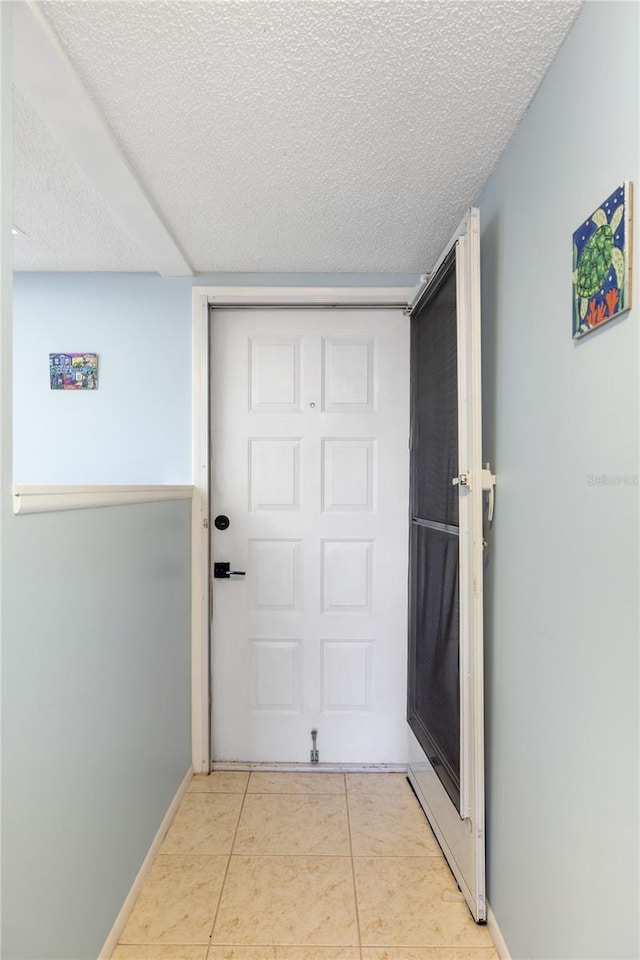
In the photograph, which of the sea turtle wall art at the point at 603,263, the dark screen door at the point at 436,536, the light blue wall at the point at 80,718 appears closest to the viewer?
the sea turtle wall art at the point at 603,263

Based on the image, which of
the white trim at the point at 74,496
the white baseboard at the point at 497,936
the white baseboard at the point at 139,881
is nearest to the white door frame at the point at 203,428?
the white baseboard at the point at 139,881

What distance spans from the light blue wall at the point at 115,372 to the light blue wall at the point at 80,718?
60cm

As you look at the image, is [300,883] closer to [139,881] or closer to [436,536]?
[139,881]

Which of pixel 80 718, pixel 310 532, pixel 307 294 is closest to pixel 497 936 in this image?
pixel 80 718

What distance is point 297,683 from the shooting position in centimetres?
270

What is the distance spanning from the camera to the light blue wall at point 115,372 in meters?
2.65

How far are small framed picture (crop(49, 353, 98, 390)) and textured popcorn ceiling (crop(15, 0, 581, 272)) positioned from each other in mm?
492

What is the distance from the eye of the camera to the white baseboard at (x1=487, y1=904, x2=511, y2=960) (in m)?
1.58

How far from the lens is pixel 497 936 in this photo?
1.64 m

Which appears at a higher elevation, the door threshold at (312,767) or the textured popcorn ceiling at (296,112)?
the textured popcorn ceiling at (296,112)

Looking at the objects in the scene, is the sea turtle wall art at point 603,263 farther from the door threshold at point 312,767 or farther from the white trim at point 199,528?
the door threshold at point 312,767

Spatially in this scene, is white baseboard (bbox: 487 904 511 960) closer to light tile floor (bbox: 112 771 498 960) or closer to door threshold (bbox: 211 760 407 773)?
light tile floor (bbox: 112 771 498 960)

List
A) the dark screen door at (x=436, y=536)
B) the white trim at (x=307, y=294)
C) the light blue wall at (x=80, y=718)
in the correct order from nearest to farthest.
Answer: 1. the light blue wall at (x=80, y=718)
2. the dark screen door at (x=436, y=536)
3. the white trim at (x=307, y=294)

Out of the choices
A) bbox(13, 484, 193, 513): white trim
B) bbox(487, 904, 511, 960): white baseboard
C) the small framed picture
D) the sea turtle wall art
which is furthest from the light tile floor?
the small framed picture
